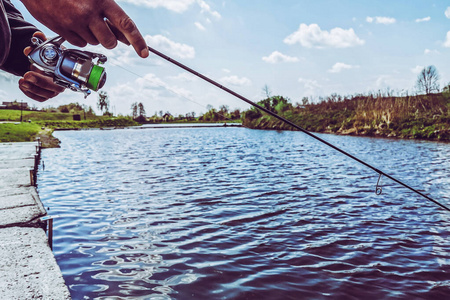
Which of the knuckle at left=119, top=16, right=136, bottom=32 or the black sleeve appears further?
the black sleeve

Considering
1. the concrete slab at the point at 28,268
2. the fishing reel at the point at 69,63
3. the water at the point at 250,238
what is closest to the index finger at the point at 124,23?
the fishing reel at the point at 69,63

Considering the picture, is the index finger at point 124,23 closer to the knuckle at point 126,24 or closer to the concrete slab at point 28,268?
the knuckle at point 126,24

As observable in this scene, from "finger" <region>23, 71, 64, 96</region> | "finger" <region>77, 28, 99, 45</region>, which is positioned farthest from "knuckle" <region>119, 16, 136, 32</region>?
"finger" <region>23, 71, 64, 96</region>

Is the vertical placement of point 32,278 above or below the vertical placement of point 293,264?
above

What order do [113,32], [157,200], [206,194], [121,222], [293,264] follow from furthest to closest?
[206,194] < [157,200] < [121,222] < [293,264] < [113,32]

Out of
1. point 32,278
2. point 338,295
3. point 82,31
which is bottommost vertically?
point 338,295

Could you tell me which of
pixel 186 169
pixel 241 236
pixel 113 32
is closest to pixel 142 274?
pixel 241 236

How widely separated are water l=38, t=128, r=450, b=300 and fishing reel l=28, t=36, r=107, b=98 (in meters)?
2.76

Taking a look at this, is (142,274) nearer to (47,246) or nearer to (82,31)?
(47,246)

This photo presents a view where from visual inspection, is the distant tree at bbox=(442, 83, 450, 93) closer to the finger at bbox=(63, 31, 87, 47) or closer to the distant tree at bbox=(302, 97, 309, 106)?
the distant tree at bbox=(302, 97, 309, 106)

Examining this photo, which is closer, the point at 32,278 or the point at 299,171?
the point at 32,278

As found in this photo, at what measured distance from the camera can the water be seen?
4203 mm

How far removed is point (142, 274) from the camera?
445 cm

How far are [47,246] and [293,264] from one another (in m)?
3.21
